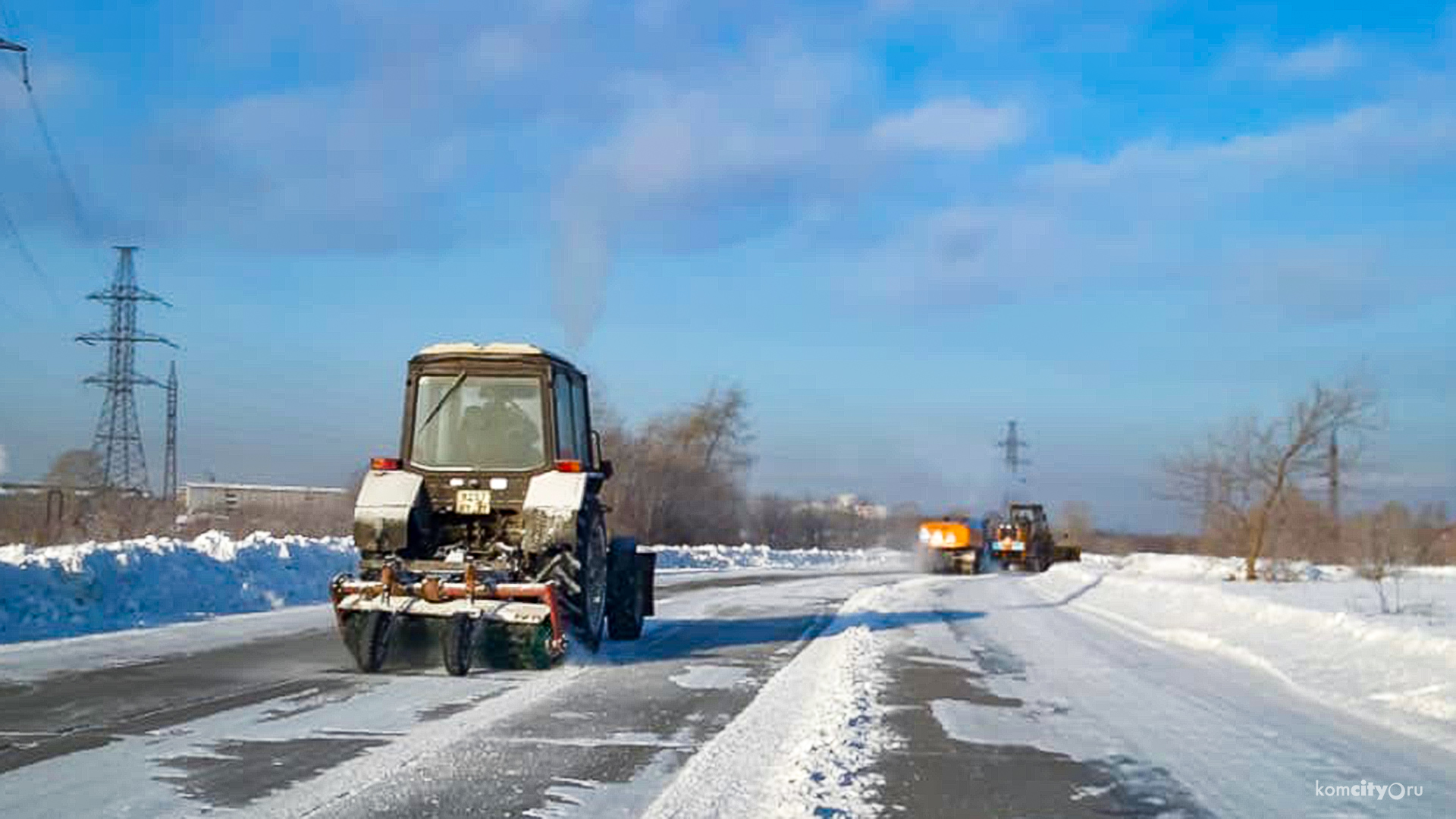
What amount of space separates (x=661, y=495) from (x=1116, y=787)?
61.6 meters

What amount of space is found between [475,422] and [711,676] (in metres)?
3.86

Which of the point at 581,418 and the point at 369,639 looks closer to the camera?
the point at 369,639

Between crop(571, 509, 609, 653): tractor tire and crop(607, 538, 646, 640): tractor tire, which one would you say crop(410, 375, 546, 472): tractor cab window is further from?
crop(607, 538, 646, 640): tractor tire

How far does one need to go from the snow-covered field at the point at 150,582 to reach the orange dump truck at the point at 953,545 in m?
32.8

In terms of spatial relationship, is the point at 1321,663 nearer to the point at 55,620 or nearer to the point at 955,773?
the point at 955,773

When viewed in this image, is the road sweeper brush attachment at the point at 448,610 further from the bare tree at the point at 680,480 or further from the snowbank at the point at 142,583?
the bare tree at the point at 680,480

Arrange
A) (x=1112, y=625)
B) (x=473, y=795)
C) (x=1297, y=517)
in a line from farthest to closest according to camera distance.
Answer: (x=1297, y=517) < (x=1112, y=625) < (x=473, y=795)

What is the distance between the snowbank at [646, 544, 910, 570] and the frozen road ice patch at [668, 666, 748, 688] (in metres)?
27.0

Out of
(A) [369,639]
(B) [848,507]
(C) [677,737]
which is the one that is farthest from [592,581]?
(B) [848,507]

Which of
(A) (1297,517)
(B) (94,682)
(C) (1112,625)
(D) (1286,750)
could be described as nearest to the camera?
(D) (1286,750)

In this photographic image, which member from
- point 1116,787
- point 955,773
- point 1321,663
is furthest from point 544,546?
point 1321,663

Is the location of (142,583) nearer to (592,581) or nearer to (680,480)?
(592,581)

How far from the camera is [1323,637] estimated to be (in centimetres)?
1845

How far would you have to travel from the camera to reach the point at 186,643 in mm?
15328
